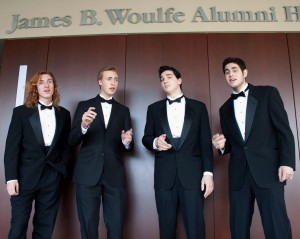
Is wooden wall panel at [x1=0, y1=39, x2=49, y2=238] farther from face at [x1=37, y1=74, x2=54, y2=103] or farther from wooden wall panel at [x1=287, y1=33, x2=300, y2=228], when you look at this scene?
wooden wall panel at [x1=287, y1=33, x2=300, y2=228]

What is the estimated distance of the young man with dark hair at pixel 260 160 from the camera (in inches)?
82.6

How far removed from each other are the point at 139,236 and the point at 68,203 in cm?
90

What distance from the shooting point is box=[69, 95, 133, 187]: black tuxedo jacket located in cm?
254

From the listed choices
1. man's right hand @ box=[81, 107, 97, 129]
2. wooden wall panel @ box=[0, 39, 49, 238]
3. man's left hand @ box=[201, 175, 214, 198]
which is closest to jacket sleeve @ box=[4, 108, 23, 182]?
man's right hand @ box=[81, 107, 97, 129]

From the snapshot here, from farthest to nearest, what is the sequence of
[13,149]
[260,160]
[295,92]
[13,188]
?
[295,92], [13,149], [13,188], [260,160]

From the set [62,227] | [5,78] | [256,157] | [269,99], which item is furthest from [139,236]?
[5,78]

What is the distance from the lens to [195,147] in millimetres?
2527

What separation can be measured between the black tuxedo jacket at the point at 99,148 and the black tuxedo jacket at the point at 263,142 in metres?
1.06

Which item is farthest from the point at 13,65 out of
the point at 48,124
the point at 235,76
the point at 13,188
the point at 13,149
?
the point at 235,76

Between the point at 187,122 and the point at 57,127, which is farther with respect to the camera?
the point at 57,127

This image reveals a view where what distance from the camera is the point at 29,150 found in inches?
104

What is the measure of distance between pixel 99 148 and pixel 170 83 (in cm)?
93

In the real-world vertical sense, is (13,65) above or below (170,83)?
above

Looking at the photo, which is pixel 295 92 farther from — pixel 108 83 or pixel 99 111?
pixel 99 111
